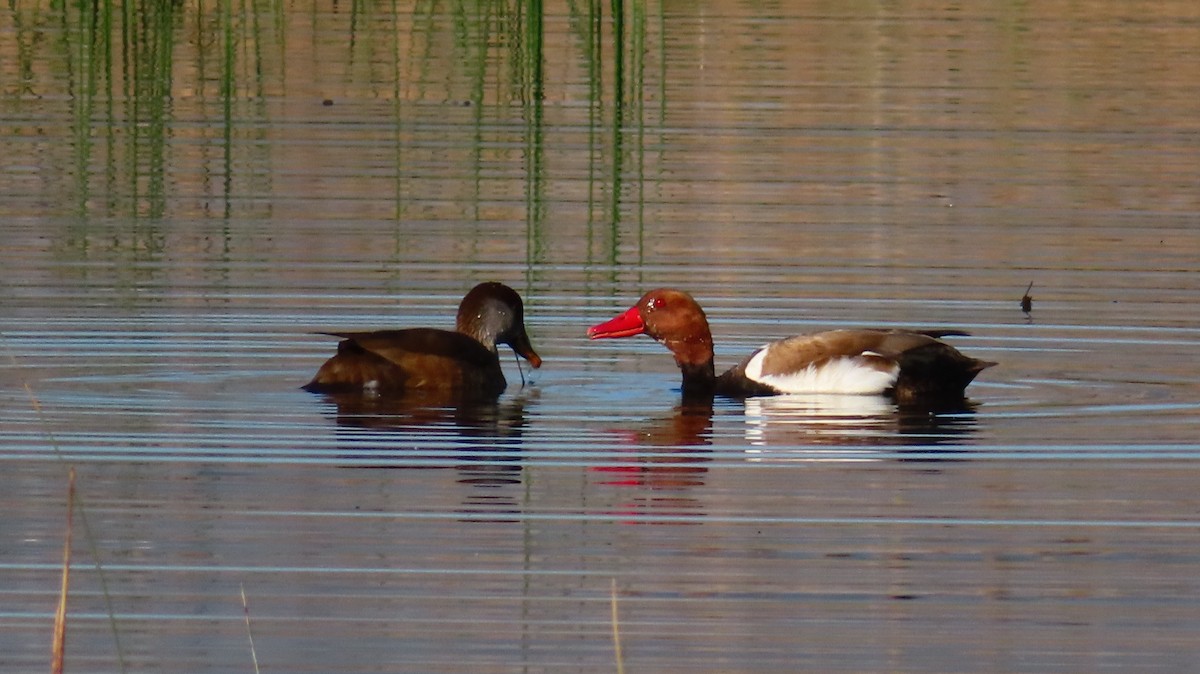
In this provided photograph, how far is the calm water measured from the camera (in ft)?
22.9

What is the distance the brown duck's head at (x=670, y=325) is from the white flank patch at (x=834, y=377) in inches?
11.0

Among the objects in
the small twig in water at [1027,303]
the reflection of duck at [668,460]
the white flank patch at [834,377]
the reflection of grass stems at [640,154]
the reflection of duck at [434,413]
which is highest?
the reflection of grass stems at [640,154]

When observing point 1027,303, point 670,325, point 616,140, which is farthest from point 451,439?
point 616,140

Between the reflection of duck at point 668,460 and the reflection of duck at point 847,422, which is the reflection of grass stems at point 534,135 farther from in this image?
the reflection of duck at point 668,460

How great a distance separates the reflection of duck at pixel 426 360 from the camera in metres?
11.0

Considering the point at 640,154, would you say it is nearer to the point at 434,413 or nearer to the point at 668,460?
the point at 434,413

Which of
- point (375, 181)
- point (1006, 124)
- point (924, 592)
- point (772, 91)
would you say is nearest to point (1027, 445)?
point (924, 592)

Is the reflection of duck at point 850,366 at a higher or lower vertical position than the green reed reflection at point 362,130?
lower

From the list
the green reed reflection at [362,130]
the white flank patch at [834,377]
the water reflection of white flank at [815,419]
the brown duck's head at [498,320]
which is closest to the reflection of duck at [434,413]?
the brown duck's head at [498,320]

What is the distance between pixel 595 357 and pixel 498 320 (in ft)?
2.31

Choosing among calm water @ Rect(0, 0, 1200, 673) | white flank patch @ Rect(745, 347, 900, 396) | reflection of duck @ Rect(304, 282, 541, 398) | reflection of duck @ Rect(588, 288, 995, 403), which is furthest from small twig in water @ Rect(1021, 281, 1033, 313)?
reflection of duck @ Rect(304, 282, 541, 398)

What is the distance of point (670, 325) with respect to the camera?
1171 cm

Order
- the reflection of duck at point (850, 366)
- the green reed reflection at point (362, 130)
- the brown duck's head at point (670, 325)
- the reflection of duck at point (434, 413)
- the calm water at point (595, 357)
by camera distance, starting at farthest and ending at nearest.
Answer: the green reed reflection at point (362, 130) → the brown duck's head at point (670, 325) → the reflection of duck at point (850, 366) → the reflection of duck at point (434, 413) → the calm water at point (595, 357)

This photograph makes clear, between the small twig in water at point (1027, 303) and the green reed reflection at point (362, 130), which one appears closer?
the small twig in water at point (1027, 303)
